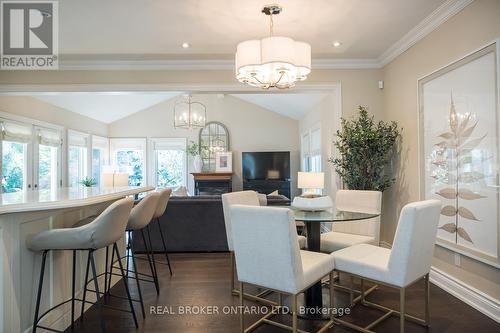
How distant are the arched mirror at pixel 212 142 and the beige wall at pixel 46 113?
111 inches

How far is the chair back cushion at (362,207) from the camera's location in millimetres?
3182

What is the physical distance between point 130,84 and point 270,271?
343 centimetres

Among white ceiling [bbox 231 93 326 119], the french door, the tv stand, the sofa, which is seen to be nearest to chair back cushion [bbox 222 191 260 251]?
the sofa

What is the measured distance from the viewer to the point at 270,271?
6.73 feet

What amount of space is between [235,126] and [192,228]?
5.13 metres

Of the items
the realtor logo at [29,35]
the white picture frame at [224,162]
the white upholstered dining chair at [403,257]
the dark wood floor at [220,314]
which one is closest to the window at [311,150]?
the white picture frame at [224,162]

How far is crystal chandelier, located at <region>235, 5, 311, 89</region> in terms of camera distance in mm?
2598

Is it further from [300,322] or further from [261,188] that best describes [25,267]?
[261,188]

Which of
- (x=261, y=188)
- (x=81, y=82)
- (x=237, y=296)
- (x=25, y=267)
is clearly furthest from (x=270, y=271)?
(x=261, y=188)

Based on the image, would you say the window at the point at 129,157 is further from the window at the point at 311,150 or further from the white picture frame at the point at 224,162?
the window at the point at 311,150

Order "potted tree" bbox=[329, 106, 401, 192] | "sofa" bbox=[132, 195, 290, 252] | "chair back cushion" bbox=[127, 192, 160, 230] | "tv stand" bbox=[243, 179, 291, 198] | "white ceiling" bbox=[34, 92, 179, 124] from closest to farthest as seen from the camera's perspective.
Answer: "chair back cushion" bbox=[127, 192, 160, 230] < "potted tree" bbox=[329, 106, 401, 192] < "sofa" bbox=[132, 195, 290, 252] < "white ceiling" bbox=[34, 92, 179, 124] < "tv stand" bbox=[243, 179, 291, 198]

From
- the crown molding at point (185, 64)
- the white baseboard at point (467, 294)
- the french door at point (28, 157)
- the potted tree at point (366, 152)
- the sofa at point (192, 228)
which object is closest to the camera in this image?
the white baseboard at point (467, 294)

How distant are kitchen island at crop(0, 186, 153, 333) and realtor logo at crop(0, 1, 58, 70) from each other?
1.90m

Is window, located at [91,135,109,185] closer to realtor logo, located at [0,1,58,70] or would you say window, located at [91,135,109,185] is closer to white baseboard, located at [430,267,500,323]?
realtor logo, located at [0,1,58,70]
